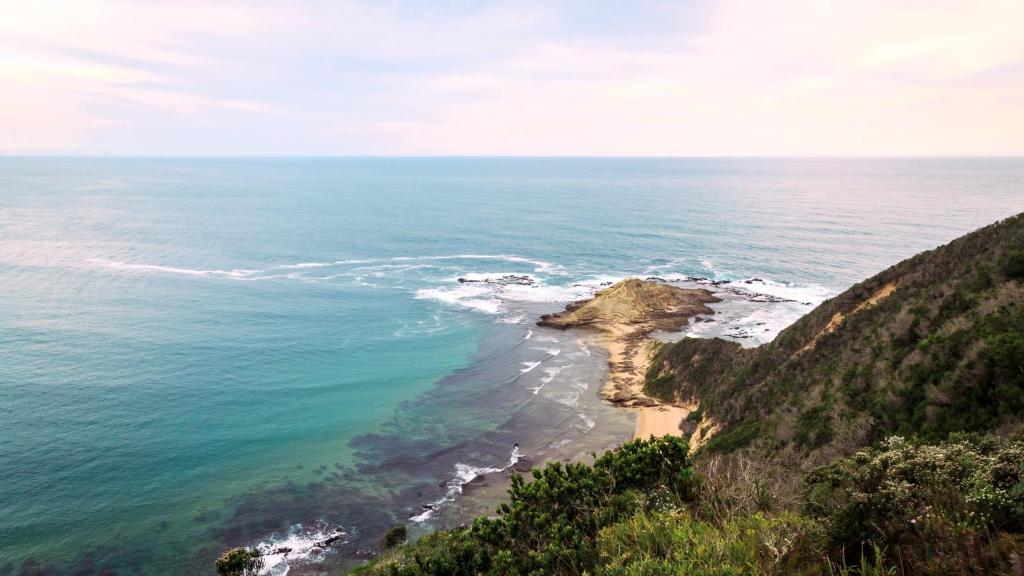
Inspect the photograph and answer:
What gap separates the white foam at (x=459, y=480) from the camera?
1259 inches

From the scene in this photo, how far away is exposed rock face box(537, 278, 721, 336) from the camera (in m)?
65.9

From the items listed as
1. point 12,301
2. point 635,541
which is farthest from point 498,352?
point 12,301

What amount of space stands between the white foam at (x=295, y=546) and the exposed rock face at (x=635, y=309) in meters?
39.7

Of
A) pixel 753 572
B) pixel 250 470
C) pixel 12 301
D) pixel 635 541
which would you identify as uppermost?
pixel 753 572

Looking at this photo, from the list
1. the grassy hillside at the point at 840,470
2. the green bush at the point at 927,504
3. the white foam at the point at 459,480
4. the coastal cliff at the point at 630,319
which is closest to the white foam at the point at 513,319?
the coastal cliff at the point at 630,319

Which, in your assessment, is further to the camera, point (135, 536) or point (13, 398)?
point (13, 398)

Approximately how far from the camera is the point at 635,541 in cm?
1333

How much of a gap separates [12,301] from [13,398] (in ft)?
106

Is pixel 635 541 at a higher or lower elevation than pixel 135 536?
higher

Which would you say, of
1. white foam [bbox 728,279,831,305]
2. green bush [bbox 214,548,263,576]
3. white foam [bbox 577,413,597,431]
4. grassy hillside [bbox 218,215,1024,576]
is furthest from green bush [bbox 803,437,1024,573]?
white foam [bbox 728,279,831,305]

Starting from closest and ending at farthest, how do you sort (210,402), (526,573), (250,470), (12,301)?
(526,573) → (250,470) → (210,402) → (12,301)

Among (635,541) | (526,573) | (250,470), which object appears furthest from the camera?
(250,470)

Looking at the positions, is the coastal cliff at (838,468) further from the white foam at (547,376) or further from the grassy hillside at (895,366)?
the white foam at (547,376)

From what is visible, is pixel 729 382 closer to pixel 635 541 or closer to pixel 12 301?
pixel 635 541
